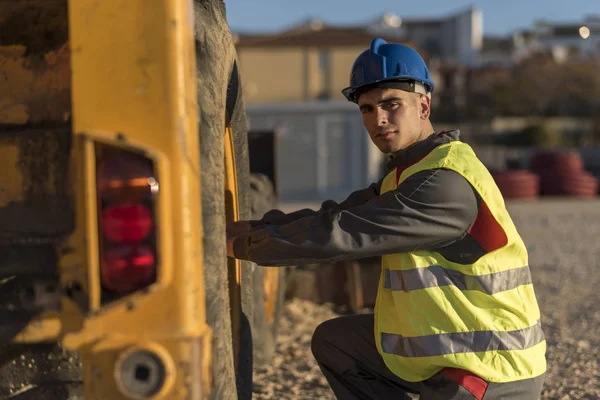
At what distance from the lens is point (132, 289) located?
1690 mm

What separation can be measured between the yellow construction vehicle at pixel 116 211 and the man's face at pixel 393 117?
3.51 ft

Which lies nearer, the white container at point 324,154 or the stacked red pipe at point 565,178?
the stacked red pipe at point 565,178

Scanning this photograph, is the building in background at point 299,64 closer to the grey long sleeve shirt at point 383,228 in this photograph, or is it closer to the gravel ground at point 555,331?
the gravel ground at point 555,331

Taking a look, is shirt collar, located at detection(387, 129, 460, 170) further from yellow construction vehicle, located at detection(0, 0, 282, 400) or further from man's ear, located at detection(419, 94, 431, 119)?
yellow construction vehicle, located at detection(0, 0, 282, 400)

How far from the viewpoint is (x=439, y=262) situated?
249 cm

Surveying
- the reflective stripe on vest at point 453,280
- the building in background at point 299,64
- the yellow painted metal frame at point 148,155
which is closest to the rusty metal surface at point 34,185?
the yellow painted metal frame at point 148,155

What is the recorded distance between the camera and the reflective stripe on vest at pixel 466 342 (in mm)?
2426

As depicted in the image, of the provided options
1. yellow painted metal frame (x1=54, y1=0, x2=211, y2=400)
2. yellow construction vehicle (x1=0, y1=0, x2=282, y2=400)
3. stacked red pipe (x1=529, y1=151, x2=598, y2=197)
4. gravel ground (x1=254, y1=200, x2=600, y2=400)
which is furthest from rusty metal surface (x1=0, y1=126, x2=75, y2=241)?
stacked red pipe (x1=529, y1=151, x2=598, y2=197)

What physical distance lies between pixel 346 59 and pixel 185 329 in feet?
80.7

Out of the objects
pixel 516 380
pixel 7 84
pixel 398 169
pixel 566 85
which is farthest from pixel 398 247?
pixel 566 85

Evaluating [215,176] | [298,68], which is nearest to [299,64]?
[298,68]

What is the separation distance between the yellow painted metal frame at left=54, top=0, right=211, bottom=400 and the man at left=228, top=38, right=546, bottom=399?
0.71 metres

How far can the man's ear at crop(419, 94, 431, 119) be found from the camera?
2855 mm

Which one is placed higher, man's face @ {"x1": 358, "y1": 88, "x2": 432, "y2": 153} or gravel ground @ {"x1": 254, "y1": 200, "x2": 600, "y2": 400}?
man's face @ {"x1": 358, "y1": 88, "x2": 432, "y2": 153}
